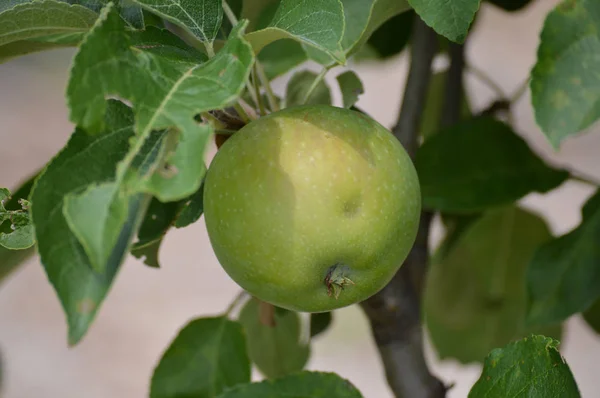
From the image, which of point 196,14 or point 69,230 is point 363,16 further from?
point 69,230

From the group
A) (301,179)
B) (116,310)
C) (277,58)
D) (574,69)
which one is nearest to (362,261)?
(301,179)

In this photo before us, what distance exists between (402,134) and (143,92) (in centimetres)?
30

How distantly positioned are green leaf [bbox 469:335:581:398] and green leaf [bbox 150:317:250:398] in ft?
0.66

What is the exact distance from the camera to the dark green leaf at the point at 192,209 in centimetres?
42

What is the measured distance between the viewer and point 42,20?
363 millimetres

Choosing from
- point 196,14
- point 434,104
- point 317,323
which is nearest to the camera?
point 196,14

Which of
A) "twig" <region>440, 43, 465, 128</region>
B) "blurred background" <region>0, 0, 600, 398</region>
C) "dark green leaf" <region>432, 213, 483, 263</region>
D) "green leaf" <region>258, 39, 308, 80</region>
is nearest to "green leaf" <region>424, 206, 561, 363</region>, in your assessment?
"dark green leaf" <region>432, 213, 483, 263</region>

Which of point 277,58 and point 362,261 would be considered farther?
point 277,58

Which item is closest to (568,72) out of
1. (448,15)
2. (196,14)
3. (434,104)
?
(448,15)

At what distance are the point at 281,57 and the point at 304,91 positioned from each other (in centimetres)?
15

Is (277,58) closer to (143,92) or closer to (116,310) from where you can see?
(143,92)

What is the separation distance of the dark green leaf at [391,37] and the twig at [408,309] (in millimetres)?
119

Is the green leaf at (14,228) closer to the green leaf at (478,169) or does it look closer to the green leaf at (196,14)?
the green leaf at (196,14)

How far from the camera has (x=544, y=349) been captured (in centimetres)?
40
